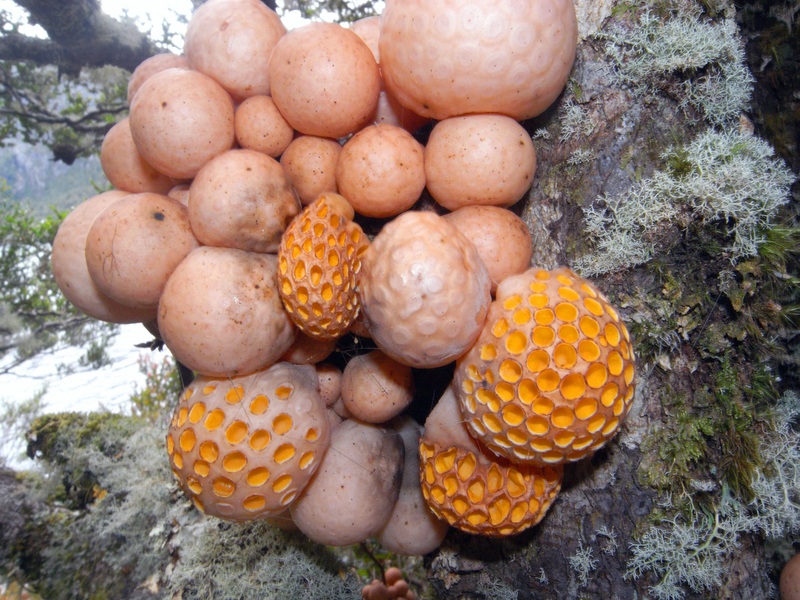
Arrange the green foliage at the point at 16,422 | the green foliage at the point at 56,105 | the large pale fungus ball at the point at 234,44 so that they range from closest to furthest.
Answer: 1. the large pale fungus ball at the point at 234,44
2. the green foliage at the point at 16,422
3. the green foliage at the point at 56,105

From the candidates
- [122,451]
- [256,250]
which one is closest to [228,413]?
[256,250]

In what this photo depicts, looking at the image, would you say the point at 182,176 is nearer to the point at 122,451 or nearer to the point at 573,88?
the point at 573,88

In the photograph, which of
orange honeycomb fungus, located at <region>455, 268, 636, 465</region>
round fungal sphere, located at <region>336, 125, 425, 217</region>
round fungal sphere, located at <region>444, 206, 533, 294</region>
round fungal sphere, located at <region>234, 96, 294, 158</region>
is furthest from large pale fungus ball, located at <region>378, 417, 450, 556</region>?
round fungal sphere, located at <region>234, 96, 294, 158</region>

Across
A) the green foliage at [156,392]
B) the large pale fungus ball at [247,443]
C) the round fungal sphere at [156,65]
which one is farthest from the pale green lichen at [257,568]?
the green foliage at [156,392]

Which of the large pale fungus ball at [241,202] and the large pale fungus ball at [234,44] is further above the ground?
the large pale fungus ball at [234,44]

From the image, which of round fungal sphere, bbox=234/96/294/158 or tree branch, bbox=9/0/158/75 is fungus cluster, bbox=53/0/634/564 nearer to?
round fungal sphere, bbox=234/96/294/158

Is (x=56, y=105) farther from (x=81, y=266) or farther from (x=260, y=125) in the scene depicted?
(x=260, y=125)

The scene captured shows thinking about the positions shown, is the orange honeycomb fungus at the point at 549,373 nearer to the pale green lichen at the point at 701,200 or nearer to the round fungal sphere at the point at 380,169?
the pale green lichen at the point at 701,200
